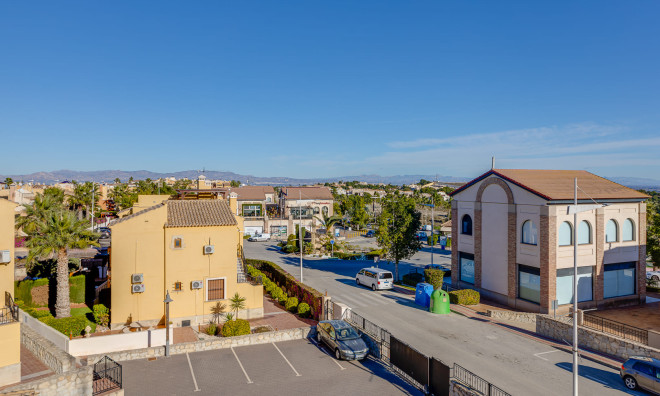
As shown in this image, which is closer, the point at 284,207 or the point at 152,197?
the point at 152,197

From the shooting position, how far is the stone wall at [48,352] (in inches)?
595

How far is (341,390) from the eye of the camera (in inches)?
635

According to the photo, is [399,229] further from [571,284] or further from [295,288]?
[571,284]

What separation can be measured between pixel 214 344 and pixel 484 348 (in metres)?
13.6

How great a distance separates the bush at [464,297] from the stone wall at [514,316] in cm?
299

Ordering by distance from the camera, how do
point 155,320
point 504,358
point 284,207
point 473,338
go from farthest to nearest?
point 284,207 < point 155,320 < point 473,338 < point 504,358

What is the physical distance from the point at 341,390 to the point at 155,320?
13130 millimetres

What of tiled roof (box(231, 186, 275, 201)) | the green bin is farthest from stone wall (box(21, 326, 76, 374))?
tiled roof (box(231, 186, 275, 201))

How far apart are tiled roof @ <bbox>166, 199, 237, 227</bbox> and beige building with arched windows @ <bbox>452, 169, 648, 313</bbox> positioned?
19412 mm

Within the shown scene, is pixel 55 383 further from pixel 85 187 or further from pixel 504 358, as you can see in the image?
pixel 85 187

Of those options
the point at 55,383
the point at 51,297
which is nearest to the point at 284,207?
the point at 51,297

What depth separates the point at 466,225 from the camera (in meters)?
34.8

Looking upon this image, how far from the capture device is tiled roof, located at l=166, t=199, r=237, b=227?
24.9 m

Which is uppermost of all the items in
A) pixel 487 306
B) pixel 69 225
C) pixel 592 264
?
pixel 69 225
